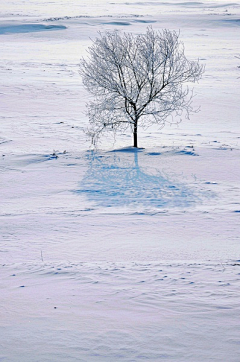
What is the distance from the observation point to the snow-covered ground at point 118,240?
15.9 ft

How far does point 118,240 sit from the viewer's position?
26.9 feet

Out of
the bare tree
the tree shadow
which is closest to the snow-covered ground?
the tree shadow

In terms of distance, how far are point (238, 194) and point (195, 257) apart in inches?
166

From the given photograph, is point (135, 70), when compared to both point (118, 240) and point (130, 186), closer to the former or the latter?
point (130, 186)

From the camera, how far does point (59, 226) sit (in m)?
9.00

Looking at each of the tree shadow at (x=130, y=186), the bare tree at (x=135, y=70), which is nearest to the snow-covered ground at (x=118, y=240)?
the tree shadow at (x=130, y=186)

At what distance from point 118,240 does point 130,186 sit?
3935 millimetres

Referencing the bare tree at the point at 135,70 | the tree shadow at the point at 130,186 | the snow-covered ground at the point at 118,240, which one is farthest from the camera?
the bare tree at the point at 135,70

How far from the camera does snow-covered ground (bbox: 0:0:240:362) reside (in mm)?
4840

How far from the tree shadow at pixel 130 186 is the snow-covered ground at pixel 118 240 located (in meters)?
0.03

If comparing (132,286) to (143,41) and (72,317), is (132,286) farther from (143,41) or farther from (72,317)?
(143,41)

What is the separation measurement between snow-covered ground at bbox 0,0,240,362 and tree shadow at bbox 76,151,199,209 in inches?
1.3

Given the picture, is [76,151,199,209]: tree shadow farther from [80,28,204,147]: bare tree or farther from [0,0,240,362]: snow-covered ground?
[80,28,204,147]: bare tree

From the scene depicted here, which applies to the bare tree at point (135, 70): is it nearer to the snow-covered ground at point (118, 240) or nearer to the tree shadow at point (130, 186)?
the snow-covered ground at point (118, 240)
